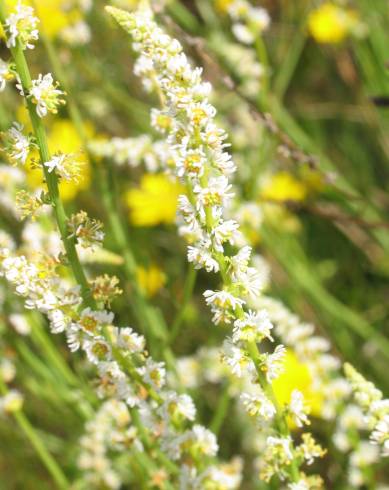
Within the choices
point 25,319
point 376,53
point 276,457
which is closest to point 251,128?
point 376,53

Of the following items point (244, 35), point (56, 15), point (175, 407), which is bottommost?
point (175, 407)

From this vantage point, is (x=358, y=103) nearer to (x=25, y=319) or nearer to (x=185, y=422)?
(x=25, y=319)

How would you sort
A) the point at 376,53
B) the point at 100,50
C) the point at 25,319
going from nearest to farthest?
1. the point at 25,319
2. the point at 376,53
3. the point at 100,50

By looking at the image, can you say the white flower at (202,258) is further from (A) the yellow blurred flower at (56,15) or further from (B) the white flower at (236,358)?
(A) the yellow blurred flower at (56,15)

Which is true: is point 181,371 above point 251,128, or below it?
below

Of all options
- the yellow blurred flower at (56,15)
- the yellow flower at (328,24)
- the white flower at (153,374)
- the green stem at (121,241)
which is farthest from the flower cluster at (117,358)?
the yellow flower at (328,24)

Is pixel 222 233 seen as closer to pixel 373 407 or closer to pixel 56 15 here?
pixel 373 407

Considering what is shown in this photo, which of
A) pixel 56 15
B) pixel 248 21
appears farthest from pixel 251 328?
pixel 56 15
